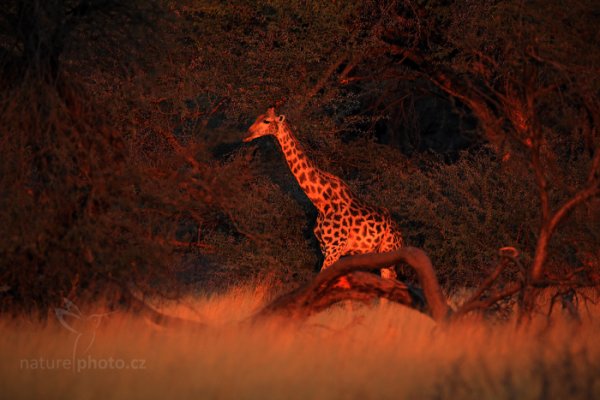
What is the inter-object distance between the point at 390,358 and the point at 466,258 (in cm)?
606

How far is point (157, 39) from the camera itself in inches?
354

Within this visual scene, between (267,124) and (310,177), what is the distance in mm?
857

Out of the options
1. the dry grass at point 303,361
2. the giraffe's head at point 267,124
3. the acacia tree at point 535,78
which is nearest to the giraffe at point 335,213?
the giraffe's head at point 267,124

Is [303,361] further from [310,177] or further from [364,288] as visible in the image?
[310,177]

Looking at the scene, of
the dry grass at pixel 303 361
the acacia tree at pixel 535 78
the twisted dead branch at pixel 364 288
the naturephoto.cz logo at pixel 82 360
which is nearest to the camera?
the dry grass at pixel 303 361

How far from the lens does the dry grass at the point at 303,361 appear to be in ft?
18.8

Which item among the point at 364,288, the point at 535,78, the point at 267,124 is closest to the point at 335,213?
the point at 267,124

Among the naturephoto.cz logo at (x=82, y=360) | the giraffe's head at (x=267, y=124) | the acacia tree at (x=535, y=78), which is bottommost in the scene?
the naturephoto.cz logo at (x=82, y=360)

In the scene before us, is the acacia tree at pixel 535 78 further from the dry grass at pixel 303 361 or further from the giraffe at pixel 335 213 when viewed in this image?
the giraffe at pixel 335 213

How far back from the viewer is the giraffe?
37.2 feet

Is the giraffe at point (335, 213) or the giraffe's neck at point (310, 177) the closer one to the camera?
the giraffe at point (335, 213)

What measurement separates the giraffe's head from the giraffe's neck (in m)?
0.08

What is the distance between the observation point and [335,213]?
1141cm

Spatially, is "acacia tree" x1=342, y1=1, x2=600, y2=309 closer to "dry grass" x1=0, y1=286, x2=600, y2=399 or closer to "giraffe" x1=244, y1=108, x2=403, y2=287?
"dry grass" x1=0, y1=286, x2=600, y2=399
